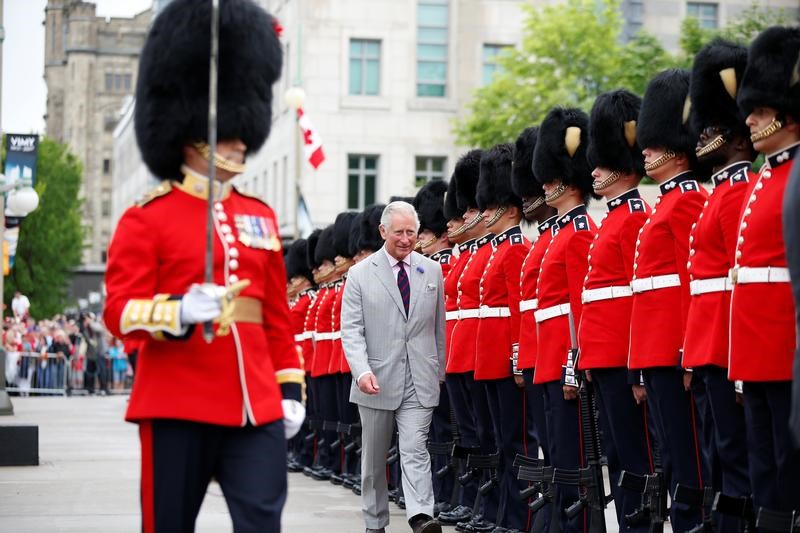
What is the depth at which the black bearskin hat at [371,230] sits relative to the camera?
13188 millimetres

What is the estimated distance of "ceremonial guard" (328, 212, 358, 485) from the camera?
1343 centimetres

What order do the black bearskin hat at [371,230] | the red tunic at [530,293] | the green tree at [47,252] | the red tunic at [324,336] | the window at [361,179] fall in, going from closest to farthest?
the red tunic at [530,293] < the black bearskin hat at [371,230] < the red tunic at [324,336] < the window at [361,179] < the green tree at [47,252]

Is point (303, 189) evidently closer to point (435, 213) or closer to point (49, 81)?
point (435, 213)

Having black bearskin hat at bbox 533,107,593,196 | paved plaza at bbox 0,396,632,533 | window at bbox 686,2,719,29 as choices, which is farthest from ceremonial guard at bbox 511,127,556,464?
window at bbox 686,2,719,29

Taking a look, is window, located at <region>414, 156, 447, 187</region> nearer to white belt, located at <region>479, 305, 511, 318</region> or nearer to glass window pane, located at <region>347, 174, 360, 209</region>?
glass window pane, located at <region>347, 174, 360, 209</region>

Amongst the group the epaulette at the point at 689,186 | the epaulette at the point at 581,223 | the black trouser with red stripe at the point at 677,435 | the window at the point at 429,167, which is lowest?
the black trouser with red stripe at the point at 677,435

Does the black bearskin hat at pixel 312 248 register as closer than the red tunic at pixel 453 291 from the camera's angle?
No

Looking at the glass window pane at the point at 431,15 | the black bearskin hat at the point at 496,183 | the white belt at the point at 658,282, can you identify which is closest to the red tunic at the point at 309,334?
the black bearskin hat at the point at 496,183

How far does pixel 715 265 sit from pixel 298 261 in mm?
10921

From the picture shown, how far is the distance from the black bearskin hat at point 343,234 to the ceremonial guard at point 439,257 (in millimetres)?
2153

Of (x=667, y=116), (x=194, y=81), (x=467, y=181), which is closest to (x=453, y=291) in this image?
(x=467, y=181)

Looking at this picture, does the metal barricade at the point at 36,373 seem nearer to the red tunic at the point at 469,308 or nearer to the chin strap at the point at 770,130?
the red tunic at the point at 469,308

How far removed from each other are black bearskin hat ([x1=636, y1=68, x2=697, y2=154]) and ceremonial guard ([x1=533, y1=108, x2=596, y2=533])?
89 cm

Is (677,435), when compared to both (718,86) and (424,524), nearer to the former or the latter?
(718,86)
